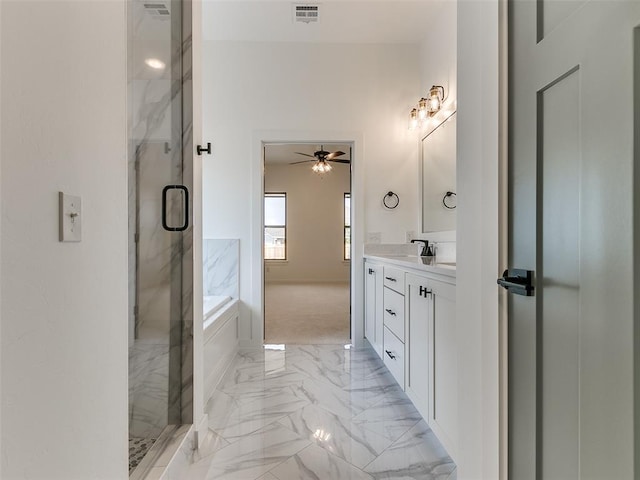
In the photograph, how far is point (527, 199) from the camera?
0.96 meters

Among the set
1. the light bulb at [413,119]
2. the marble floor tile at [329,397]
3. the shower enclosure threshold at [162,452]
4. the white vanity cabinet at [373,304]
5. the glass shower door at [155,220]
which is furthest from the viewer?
→ the light bulb at [413,119]

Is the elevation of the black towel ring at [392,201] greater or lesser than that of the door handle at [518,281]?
greater

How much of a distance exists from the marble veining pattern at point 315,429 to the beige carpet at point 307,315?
2.81 feet

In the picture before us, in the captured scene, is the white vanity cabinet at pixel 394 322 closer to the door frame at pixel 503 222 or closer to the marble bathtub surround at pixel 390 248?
the marble bathtub surround at pixel 390 248

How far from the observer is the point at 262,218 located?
11.4 feet

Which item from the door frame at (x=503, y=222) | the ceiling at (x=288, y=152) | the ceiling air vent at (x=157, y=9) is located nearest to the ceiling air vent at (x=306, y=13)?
the ceiling air vent at (x=157, y=9)

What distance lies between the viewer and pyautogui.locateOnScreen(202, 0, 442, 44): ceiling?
2896mm

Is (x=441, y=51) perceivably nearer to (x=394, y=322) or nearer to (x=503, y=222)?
(x=394, y=322)

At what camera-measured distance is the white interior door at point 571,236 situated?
2.29ft

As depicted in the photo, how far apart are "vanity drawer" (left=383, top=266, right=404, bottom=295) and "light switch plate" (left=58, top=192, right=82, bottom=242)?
180 centimetres

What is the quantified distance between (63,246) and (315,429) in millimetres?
1615

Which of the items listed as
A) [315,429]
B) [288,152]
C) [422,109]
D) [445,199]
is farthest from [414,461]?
[288,152]

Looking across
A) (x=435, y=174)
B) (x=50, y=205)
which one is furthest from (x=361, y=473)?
(x=435, y=174)

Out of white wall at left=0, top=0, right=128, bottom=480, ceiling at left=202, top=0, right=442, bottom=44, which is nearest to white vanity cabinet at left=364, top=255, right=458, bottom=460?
white wall at left=0, top=0, right=128, bottom=480
